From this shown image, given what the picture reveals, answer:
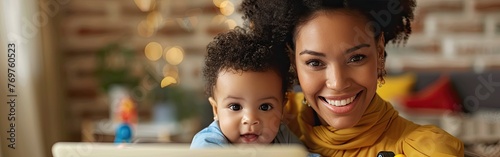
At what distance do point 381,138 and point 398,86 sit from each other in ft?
4.62

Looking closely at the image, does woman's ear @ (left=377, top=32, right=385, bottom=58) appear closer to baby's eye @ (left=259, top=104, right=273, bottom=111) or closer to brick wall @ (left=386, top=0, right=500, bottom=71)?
baby's eye @ (left=259, top=104, right=273, bottom=111)

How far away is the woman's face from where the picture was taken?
30.0 inches

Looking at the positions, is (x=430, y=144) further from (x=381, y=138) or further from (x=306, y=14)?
(x=306, y=14)

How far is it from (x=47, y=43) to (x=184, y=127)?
22.0 inches

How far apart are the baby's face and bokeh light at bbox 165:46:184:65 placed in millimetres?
1639

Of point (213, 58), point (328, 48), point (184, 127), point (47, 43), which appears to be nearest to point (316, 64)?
point (328, 48)

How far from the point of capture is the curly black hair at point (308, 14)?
783 millimetres

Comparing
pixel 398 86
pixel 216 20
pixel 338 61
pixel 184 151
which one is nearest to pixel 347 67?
pixel 338 61

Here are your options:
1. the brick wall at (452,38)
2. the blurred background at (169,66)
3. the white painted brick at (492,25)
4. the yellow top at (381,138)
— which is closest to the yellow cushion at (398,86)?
the blurred background at (169,66)

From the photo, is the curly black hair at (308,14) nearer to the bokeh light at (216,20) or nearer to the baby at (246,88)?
the baby at (246,88)

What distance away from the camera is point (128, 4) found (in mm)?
2533

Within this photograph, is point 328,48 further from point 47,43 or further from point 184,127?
point 47,43

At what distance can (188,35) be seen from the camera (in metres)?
2.52

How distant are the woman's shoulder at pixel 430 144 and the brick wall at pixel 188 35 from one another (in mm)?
1528
